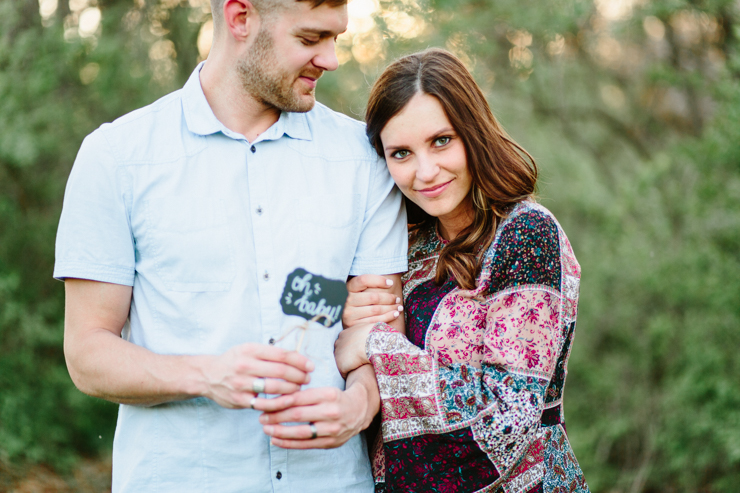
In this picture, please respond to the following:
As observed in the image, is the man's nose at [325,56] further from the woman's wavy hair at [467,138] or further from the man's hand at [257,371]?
the man's hand at [257,371]

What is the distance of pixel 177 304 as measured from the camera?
173cm

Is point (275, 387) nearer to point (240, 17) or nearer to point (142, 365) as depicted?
point (142, 365)

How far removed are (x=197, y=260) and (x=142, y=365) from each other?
30 cm

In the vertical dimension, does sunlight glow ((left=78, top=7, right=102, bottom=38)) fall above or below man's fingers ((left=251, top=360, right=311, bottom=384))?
above

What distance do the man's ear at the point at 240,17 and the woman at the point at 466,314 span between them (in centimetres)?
46

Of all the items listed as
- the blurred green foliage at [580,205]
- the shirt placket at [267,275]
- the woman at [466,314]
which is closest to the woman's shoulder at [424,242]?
the woman at [466,314]

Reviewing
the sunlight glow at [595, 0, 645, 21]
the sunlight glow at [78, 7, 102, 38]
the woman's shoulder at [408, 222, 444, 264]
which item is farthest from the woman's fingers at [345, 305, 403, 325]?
the sunlight glow at [595, 0, 645, 21]

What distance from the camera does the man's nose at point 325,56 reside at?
185 centimetres

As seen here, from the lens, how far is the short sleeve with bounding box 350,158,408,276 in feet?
6.56

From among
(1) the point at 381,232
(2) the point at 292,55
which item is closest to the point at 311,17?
(2) the point at 292,55

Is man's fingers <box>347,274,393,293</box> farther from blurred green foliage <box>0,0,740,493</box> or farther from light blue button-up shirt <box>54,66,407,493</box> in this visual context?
blurred green foliage <box>0,0,740,493</box>

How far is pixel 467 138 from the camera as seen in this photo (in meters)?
2.04

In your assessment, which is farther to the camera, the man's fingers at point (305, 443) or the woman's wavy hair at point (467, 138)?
the woman's wavy hair at point (467, 138)

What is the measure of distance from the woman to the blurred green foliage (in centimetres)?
246
